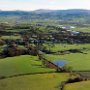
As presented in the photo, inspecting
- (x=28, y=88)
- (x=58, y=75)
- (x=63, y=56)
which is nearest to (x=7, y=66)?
(x=58, y=75)

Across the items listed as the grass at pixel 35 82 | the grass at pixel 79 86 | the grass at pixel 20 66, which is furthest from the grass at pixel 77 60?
the grass at pixel 79 86

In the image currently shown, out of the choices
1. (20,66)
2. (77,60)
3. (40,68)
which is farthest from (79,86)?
(77,60)

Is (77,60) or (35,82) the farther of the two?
(77,60)

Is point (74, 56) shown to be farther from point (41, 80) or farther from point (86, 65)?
point (41, 80)

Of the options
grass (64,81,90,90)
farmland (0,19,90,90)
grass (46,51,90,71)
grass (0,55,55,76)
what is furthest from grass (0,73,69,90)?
grass (46,51,90,71)

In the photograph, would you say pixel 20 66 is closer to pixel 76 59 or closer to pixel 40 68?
pixel 40 68

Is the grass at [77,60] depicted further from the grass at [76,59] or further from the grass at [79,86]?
the grass at [79,86]

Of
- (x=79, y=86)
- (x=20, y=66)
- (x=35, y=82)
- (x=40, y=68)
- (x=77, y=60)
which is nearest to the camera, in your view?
(x=79, y=86)
